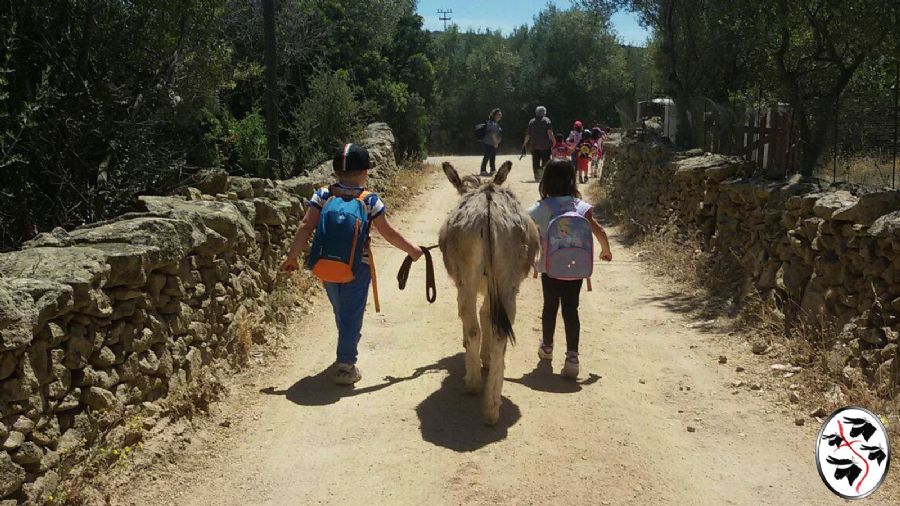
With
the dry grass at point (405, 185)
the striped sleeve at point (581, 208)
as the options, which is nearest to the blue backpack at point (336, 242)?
the striped sleeve at point (581, 208)

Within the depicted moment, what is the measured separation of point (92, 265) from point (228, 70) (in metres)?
9.71

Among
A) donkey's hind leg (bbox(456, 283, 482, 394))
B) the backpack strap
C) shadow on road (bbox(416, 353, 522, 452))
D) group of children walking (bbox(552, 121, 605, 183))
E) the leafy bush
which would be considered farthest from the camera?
group of children walking (bbox(552, 121, 605, 183))

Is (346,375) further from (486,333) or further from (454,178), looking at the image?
(454,178)

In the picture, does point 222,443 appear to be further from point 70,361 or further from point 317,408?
point 70,361

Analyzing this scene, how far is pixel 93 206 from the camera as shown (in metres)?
9.49

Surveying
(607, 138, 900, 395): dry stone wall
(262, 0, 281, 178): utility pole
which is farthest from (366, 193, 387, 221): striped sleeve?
(262, 0, 281, 178): utility pole

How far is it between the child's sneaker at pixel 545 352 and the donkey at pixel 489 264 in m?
1.06

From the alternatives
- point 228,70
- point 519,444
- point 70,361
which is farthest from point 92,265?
point 228,70

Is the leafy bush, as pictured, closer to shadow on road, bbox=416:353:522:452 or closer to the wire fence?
the wire fence

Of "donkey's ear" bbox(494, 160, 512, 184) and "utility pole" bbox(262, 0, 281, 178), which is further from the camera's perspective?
"utility pole" bbox(262, 0, 281, 178)

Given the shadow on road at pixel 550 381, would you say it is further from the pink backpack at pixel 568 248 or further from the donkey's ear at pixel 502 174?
the donkey's ear at pixel 502 174

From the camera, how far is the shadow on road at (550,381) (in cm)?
645

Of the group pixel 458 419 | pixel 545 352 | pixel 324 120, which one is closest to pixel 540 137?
pixel 324 120

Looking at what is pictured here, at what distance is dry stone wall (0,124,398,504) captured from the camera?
3877 millimetres
